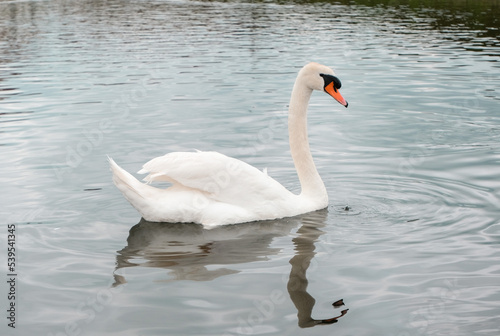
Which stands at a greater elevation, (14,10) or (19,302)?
(19,302)

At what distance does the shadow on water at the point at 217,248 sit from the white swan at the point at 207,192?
0.12 meters

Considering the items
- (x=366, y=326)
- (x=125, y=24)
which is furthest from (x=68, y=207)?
(x=125, y=24)

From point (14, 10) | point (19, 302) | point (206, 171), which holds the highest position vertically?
point (206, 171)

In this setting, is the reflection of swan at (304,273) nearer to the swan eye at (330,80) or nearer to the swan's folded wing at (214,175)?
the swan's folded wing at (214,175)

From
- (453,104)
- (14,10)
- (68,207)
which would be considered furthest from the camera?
(14,10)

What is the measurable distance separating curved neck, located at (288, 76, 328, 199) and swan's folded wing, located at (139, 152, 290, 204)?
1.75 ft

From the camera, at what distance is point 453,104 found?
1496 centimetres

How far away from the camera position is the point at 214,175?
7.99 metres

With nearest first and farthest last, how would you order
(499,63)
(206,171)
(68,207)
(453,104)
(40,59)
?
(206,171) → (68,207) → (453,104) → (499,63) → (40,59)

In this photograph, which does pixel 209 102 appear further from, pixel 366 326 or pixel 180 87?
pixel 366 326

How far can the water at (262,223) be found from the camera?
5953 mm

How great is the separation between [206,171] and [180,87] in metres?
10.1

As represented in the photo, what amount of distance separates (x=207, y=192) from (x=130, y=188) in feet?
2.84

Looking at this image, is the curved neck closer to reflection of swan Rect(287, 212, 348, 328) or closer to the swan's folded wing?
reflection of swan Rect(287, 212, 348, 328)
